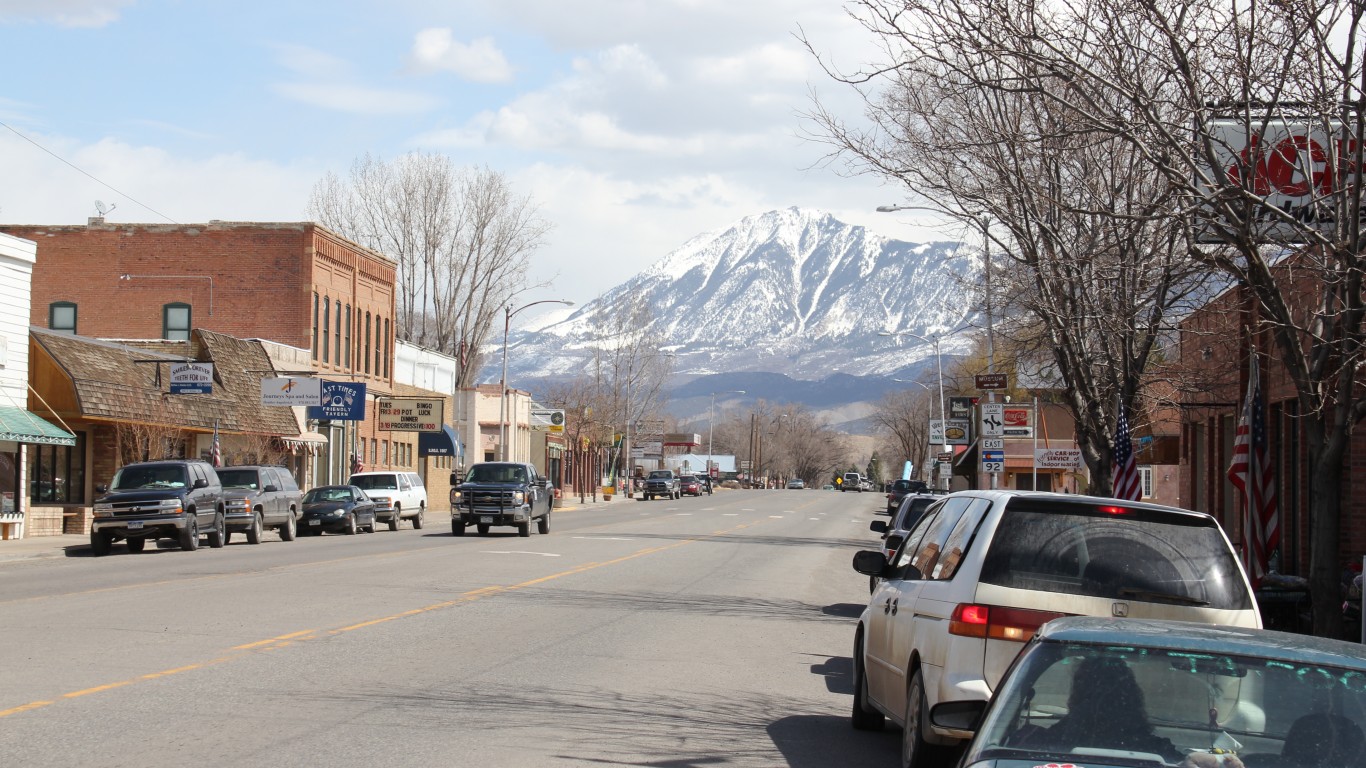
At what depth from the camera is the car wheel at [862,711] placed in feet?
33.7

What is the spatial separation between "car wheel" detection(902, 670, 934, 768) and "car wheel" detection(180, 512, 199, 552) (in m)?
24.3

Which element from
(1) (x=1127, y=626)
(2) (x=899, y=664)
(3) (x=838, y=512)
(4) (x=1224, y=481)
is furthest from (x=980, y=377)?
(3) (x=838, y=512)

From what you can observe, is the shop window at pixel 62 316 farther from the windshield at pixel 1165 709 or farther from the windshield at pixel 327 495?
the windshield at pixel 1165 709

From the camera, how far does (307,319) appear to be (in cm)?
5372

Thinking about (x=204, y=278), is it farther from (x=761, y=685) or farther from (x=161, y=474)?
(x=761, y=685)

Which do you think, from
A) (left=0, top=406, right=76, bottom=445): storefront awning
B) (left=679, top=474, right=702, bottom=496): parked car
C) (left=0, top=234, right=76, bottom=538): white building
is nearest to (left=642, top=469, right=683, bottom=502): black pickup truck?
(left=679, top=474, right=702, bottom=496): parked car

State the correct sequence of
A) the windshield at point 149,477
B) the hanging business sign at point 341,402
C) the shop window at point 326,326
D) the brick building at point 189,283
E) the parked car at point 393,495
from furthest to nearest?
the shop window at point 326,326 < the brick building at point 189,283 < the hanging business sign at point 341,402 < the parked car at point 393,495 < the windshield at point 149,477

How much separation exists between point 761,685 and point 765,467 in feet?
613

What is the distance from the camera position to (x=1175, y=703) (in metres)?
5.06

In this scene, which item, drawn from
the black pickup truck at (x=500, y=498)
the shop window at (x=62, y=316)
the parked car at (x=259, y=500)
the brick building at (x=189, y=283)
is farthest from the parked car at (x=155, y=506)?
the shop window at (x=62, y=316)

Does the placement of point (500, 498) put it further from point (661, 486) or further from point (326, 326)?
point (661, 486)

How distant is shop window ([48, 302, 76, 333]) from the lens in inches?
2127

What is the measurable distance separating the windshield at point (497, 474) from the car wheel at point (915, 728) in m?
29.6

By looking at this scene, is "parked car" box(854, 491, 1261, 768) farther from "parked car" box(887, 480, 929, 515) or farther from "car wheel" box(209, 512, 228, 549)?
"parked car" box(887, 480, 929, 515)
